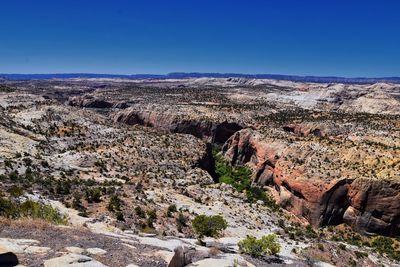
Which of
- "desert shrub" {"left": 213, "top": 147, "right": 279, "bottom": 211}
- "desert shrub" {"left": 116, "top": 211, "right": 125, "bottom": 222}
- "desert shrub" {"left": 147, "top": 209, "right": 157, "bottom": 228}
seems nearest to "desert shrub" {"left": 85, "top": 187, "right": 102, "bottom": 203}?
"desert shrub" {"left": 116, "top": 211, "right": 125, "bottom": 222}

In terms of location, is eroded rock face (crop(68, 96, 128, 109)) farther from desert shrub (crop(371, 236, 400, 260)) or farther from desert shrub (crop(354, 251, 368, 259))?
desert shrub (crop(354, 251, 368, 259))

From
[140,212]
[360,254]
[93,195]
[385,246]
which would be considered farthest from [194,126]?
[360,254]

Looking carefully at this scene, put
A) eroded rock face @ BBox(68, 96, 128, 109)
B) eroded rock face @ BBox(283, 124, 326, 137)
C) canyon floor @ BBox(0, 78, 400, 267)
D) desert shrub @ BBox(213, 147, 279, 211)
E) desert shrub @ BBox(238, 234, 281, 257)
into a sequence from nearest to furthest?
canyon floor @ BBox(0, 78, 400, 267), desert shrub @ BBox(238, 234, 281, 257), desert shrub @ BBox(213, 147, 279, 211), eroded rock face @ BBox(283, 124, 326, 137), eroded rock face @ BBox(68, 96, 128, 109)

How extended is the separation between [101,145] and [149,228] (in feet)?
99.8

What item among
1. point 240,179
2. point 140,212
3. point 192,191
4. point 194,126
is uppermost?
point 140,212

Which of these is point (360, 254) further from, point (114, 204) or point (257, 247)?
point (114, 204)

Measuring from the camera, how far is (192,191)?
3900cm

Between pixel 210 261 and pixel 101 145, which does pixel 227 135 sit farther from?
pixel 210 261

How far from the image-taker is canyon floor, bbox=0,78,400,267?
1627cm

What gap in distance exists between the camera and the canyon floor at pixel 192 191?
1627 cm

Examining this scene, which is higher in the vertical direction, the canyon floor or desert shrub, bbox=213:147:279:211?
the canyon floor

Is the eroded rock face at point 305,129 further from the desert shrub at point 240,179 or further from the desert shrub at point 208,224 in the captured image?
the desert shrub at point 208,224

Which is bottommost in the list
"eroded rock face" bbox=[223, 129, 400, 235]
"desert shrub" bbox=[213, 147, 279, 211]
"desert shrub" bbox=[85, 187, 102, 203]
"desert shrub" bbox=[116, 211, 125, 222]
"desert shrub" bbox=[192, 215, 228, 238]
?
"desert shrub" bbox=[213, 147, 279, 211]

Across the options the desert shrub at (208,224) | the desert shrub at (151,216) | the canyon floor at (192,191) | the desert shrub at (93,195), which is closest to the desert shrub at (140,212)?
the canyon floor at (192,191)
